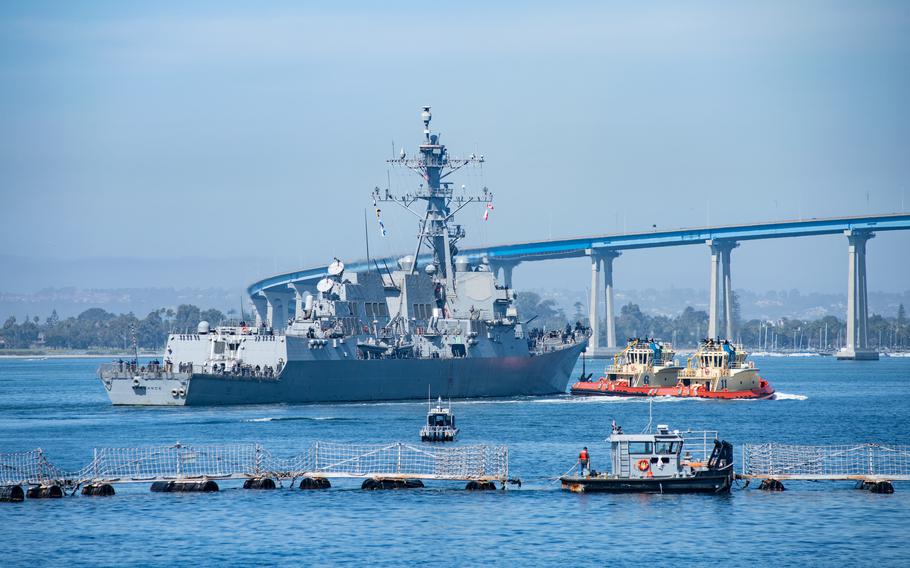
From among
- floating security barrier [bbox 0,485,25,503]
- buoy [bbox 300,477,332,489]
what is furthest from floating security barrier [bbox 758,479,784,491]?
floating security barrier [bbox 0,485,25,503]

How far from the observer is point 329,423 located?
56.7 metres

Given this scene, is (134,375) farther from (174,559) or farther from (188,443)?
(174,559)

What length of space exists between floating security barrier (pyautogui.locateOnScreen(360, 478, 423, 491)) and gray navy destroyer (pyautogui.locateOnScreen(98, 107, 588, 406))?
2533 centimetres

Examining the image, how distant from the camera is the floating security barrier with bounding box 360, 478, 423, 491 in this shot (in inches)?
1529

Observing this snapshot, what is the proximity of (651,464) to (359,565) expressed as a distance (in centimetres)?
1035

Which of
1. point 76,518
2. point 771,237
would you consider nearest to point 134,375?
point 76,518

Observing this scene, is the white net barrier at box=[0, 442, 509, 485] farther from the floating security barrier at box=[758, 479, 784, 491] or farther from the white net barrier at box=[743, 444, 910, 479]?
the white net barrier at box=[743, 444, 910, 479]

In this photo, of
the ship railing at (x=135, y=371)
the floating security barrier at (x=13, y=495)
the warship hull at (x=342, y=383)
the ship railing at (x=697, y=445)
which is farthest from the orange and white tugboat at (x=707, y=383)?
the floating security barrier at (x=13, y=495)

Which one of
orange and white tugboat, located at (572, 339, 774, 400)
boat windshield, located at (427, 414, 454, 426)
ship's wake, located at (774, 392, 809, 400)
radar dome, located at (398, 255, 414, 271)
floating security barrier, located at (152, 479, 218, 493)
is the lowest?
floating security barrier, located at (152, 479, 218, 493)

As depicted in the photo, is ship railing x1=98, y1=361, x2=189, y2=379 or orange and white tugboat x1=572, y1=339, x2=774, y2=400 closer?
ship railing x1=98, y1=361, x2=189, y2=379

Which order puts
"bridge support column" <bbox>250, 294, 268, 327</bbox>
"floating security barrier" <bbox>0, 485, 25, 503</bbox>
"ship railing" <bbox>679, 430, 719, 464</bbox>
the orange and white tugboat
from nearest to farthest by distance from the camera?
"floating security barrier" <bbox>0, 485, 25, 503</bbox> < "ship railing" <bbox>679, 430, 719, 464</bbox> < the orange and white tugboat < "bridge support column" <bbox>250, 294, 268, 327</bbox>

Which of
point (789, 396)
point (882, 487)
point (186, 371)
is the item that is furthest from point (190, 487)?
point (789, 396)

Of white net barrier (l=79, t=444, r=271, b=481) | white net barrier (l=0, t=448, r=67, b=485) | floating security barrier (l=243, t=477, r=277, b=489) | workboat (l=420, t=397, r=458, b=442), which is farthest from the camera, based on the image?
workboat (l=420, t=397, r=458, b=442)

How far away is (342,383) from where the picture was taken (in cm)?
6688
